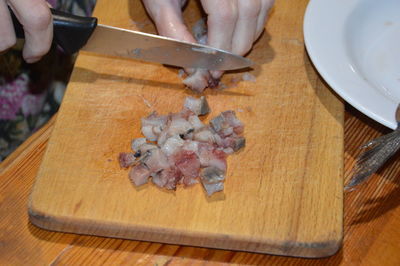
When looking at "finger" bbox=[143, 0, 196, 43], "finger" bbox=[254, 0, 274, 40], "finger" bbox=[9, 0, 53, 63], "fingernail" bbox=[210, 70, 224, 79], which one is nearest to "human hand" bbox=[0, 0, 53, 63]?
"finger" bbox=[9, 0, 53, 63]

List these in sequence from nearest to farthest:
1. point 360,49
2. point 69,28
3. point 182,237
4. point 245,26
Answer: point 182,237, point 69,28, point 245,26, point 360,49

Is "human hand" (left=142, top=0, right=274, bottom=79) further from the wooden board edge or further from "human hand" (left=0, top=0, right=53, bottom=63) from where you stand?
the wooden board edge

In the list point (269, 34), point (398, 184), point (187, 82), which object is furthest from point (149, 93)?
point (398, 184)

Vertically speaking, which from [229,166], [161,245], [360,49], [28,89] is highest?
[360,49]

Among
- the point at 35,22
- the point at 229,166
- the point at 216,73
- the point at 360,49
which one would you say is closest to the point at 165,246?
the point at 229,166

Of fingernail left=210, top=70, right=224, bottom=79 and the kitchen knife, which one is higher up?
the kitchen knife

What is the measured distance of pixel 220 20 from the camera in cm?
140

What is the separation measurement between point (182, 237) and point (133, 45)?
1.72 feet

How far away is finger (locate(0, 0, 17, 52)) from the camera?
1229mm

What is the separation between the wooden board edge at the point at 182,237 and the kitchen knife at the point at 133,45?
0.41 metres

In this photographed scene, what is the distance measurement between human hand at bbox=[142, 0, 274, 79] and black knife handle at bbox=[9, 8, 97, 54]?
21cm

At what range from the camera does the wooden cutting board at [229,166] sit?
47.8 inches

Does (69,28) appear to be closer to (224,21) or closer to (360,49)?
(224,21)

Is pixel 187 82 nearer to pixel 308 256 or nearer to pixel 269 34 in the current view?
pixel 269 34
